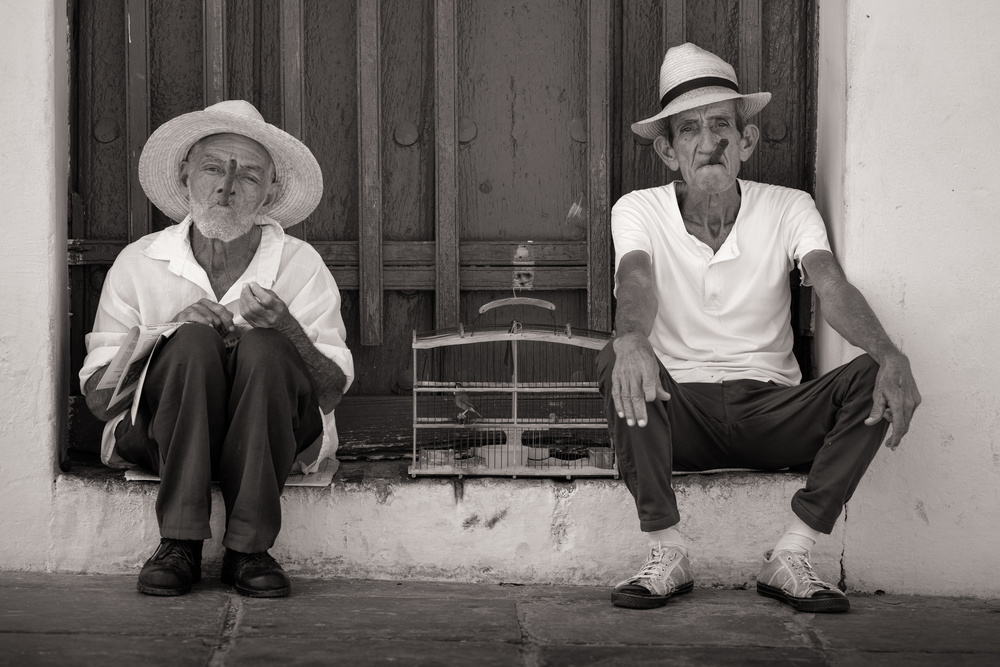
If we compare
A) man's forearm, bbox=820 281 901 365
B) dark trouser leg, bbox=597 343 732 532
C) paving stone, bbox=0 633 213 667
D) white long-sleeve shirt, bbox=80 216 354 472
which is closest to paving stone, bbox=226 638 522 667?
paving stone, bbox=0 633 213 667

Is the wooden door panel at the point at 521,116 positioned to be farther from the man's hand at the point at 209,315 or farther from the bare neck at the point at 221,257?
the man's hand at the point at 209,315

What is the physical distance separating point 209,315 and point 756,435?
1681 mm

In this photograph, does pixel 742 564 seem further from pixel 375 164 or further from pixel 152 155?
pixel 152 155

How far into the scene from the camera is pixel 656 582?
9.85 ft

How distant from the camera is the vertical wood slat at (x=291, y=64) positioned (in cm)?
379

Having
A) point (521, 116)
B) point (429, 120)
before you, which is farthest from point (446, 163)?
point (521, 116)

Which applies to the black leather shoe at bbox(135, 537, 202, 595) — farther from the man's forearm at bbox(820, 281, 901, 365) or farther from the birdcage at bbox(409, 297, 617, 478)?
the man's forearm at bbox(820, 281, 901, 365)

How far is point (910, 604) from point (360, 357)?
2.03 metres

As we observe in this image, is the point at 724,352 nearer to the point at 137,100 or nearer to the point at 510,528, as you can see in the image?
the point at 510,528

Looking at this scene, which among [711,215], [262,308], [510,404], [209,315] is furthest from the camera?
[510,404]

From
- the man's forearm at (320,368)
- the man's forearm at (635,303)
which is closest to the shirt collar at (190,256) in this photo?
the man's forearm at (320,368)

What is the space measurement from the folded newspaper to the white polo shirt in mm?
1443

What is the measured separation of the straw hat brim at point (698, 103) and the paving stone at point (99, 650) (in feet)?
7.02

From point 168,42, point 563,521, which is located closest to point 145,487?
point 563,521
